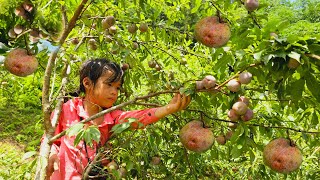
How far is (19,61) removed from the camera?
181 cm

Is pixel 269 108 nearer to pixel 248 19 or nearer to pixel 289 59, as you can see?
pixel 248 19

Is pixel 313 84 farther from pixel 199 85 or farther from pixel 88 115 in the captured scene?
pixel 88 115

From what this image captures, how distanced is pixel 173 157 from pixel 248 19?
1335 mm

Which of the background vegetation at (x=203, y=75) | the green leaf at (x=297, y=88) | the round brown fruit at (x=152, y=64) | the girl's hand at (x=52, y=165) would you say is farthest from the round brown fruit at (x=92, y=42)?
the green leaf at (x=297, y=88)

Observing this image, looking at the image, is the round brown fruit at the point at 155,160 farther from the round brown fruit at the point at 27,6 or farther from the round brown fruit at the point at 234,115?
the round brown fruit at the point at 27,6

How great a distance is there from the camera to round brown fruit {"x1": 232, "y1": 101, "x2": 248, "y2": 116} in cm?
176

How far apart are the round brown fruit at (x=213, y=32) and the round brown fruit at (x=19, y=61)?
0.81m

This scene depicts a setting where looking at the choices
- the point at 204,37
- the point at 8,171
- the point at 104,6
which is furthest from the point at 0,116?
the point at 204,37

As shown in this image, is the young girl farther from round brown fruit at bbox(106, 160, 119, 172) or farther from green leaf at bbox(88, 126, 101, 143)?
green leaf at bbox(88, 126, 101, 143)

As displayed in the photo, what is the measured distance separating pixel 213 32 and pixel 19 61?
0.90 metres

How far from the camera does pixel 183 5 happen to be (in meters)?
3.18

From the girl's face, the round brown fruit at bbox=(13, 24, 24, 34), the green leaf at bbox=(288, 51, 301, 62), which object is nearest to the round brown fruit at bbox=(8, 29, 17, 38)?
the round brown fruit at bbox=(13, 24, 24, 34)

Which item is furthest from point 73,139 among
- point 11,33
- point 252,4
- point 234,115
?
point 252,4

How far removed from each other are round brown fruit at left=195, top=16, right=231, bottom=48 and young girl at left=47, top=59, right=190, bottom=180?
49 cm
